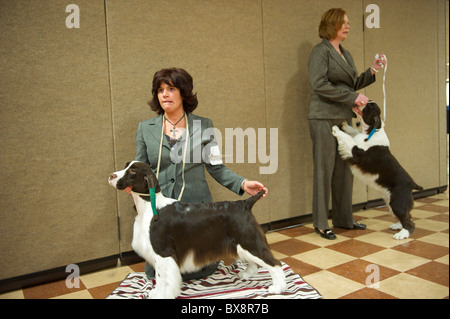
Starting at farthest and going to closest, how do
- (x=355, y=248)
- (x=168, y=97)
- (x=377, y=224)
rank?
(x=377, y=224), (x=355, y=248), (x=168, y=97)

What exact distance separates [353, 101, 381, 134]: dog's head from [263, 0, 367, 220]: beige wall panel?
2.15ft

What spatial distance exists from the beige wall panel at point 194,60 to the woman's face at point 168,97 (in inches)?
23.3

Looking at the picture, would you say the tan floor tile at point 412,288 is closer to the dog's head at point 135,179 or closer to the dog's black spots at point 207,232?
the dog's black spots at point 207,232

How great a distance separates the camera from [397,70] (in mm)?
4117

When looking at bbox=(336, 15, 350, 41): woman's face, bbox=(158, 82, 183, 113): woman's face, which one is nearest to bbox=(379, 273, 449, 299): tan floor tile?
bbox=(158, 82, 183, 113): woman's face

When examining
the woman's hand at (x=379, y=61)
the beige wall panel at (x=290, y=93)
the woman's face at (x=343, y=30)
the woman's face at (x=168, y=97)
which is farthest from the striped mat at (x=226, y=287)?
the woman's face at (x=343, y=30)

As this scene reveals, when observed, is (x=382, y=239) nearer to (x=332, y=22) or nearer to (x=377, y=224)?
(x=377, y=224)

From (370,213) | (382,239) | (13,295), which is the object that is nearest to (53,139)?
(13,295)

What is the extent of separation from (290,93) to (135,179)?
2.13m

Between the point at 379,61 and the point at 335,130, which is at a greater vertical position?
the point at 379,61

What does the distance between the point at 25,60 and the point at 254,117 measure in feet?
6.04

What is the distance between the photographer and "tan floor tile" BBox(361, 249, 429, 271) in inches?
85.9

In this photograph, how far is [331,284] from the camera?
6.41 ft

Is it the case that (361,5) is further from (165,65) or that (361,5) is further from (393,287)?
(393,287)
